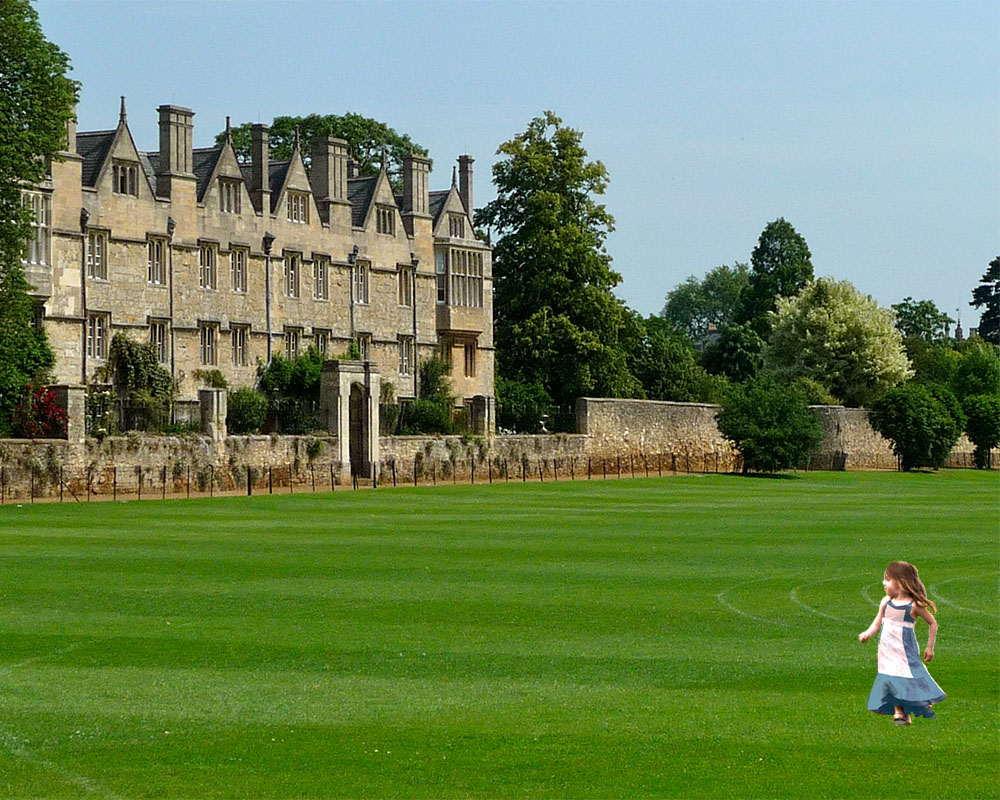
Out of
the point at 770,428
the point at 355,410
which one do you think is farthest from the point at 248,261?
the point at 770,428

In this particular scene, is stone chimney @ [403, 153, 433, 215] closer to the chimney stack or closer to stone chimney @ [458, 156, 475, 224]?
stone chimney @ [458, 156, 475, 224]

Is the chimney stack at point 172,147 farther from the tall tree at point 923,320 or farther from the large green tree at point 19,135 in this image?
the tall tree at point 923,320

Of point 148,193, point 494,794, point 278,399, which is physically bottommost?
point 494,794

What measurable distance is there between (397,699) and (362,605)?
5.60m

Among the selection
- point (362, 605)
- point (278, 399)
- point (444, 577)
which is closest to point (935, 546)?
point (444, 577)

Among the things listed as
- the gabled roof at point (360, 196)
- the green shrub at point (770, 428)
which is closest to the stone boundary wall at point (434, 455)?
the green shrub at point (770, 428)

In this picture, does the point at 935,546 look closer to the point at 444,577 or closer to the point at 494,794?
the point at 444,577

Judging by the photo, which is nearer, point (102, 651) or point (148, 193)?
point (102, 651)

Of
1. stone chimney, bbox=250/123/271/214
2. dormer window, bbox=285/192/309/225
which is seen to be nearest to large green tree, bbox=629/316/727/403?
dormer window, bbox=285/192/309/225

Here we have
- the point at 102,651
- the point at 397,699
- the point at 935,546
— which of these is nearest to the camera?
the point at 397,699

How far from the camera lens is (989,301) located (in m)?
122

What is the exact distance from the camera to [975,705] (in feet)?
40.6

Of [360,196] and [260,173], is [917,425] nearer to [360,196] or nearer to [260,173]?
[360,196]

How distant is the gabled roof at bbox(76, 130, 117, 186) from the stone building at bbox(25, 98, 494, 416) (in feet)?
0.25
